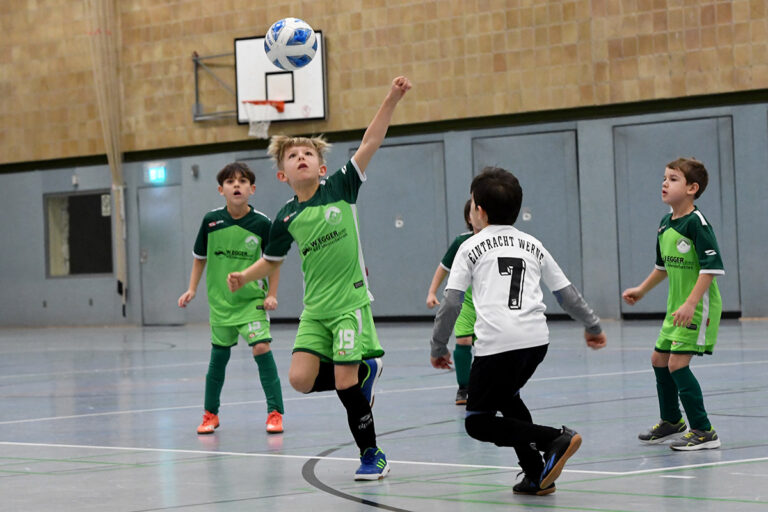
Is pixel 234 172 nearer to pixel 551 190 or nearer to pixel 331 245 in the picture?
pixel 331 245

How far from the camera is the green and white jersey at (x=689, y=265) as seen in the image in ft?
21.6

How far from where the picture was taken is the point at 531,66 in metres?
19.9

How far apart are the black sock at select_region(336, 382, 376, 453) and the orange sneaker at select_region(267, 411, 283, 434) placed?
74.6 inches

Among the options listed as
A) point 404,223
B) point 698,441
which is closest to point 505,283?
point 698,441

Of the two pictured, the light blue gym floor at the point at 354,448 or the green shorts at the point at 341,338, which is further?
the green shorts at the point at 341,338

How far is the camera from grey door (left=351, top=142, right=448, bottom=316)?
21.3 meters

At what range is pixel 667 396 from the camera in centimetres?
695

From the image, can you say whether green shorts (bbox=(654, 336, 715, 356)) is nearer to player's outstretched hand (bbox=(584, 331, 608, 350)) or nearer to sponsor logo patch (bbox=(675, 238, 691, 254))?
sponsor logo patch (bbox=(675, 238, 691, 254))

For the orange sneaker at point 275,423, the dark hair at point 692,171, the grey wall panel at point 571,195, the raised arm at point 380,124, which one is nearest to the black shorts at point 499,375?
the raised arm at point 380,124

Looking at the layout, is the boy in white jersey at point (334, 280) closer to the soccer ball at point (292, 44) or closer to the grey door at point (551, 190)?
the soccer ball at point (292, 44)

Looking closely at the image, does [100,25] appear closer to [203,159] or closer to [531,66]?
[203,159]

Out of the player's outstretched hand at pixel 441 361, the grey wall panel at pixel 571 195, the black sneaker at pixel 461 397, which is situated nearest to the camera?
the player's outstretched hand at pixel 441 361

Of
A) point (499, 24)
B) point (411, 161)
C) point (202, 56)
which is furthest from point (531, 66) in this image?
point (202, 56)

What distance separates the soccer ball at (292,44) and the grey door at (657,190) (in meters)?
10.4
